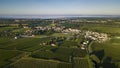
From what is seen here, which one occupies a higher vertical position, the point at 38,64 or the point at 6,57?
the point at 38,64

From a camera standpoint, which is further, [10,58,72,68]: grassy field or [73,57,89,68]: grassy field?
[10,58,72,68]: grassy field

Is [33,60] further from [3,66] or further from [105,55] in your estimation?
[105,55]

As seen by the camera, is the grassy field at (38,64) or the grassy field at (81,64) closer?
the grassy field at (81,64)

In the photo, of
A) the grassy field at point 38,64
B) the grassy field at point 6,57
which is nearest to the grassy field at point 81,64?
the grassy field at point 38,64

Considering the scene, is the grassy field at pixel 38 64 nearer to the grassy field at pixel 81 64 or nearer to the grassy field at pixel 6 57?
the grassy field at pixel 81 64

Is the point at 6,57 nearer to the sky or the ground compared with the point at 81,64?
nearer to the ground

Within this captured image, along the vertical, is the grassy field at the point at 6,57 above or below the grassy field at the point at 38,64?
below

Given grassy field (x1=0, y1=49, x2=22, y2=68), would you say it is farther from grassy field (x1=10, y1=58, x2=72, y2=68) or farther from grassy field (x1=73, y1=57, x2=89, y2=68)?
grassy field (x1=73, y1=57, x2=89, y2=68)

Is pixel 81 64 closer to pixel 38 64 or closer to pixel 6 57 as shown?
pixel 38 64

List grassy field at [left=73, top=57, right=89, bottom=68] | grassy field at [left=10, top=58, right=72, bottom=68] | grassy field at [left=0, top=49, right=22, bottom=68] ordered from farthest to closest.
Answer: grassy field at [left=0, top=49, right=22, bottom=68]
grassy field at [left=10, top=58, right=72, bottom=68]
grassy field at [left=73, top=57, right=89, bottom=68]

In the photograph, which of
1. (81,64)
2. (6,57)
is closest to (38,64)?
(81,64)

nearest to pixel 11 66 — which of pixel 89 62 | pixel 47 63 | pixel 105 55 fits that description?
pixel 47 63

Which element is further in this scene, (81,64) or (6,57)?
(6,57)

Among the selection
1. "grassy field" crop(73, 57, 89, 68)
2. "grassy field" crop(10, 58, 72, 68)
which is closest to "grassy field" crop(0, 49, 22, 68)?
"grassy field" crop(10, 58, 72, 68)
